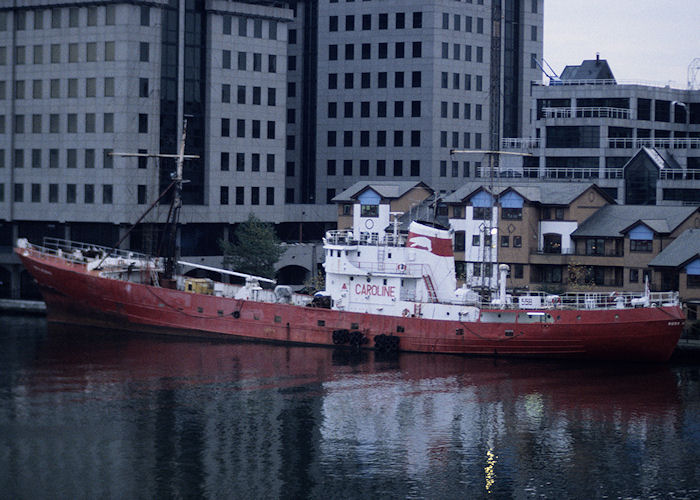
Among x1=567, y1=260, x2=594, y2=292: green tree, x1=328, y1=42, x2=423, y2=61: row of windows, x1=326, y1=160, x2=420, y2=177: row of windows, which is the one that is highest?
x1=328, y1=42, x2=423, y2=61: row of windows

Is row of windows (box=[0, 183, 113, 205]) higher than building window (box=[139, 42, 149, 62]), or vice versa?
building window (box=[139, 42, 149, 62])

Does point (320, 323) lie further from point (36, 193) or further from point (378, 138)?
point (378, 138)

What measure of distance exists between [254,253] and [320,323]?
18.2 meters

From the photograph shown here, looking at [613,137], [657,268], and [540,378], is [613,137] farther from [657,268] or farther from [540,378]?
[540,378]

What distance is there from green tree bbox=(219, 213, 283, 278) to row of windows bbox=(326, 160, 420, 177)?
2846 centimetres

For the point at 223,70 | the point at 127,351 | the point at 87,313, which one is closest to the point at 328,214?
the point at 223,70

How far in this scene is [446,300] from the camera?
7281 centimetres

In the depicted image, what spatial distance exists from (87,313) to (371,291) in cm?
1925

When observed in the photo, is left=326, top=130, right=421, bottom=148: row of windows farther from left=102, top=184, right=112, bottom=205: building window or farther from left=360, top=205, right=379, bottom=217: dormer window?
left=102, top=184, right=112, bottom=205: building window

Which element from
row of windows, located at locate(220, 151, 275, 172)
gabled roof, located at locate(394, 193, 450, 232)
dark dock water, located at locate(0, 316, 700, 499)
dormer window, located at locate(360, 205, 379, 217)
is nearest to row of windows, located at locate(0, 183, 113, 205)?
row of windows, located at locate(220, 151, 275, 172)

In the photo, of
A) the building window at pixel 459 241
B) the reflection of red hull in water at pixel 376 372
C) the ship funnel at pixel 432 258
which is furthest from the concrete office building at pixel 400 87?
the reflection of red hull in water at pixel 376 372

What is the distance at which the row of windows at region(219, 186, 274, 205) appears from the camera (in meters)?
97.6

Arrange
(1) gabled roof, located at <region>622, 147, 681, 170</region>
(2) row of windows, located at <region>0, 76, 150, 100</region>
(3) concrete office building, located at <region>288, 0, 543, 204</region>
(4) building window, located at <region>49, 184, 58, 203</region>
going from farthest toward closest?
(3) concrete office building, located at <region>288, 0, 543, 204</region>
(1) gabled roof, located at <region>622, 147, 681, 170</region>
(4) building window, located at <region>49, 184, 58, 203</region>
(2) row of windows, located at <region>0, 76, 150, 100</region>

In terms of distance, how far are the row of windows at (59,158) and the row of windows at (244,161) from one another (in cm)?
928
